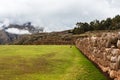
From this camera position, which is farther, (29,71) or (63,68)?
(63,68)

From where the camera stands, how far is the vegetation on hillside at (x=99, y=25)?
11097 centimetres

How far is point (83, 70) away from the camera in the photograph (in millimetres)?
21922

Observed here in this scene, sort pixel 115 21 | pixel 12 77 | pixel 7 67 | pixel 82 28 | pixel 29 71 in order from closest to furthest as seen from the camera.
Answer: pixel 12 77 < pixel 29 71 < pixel 7 67 < pixel 115 21 < pixel 82 28

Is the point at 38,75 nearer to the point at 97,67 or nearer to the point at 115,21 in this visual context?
the point at 97,67

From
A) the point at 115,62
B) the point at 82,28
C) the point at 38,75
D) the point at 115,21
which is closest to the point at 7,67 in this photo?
the point at 38,75

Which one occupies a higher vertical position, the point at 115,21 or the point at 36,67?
the point at 115,21

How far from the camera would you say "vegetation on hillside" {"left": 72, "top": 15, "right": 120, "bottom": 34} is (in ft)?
364

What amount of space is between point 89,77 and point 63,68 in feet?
12.0

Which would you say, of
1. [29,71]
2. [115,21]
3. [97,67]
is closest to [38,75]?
[29,71]

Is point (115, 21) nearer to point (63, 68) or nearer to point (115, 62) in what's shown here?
point (63, 68)

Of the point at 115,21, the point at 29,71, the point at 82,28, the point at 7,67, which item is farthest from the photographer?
the point at 82,28

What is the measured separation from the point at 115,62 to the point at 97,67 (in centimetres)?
812

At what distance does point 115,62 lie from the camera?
1491 cm

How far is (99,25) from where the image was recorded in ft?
390
